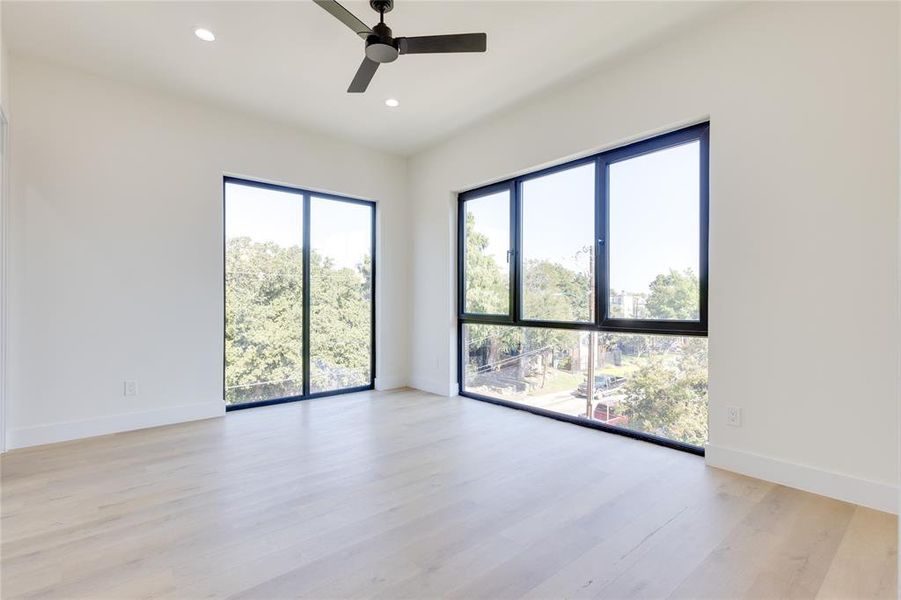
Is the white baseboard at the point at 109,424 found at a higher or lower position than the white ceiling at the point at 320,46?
lower

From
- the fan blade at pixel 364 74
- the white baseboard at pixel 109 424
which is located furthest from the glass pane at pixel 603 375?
the white baseboard at pixel 109 424

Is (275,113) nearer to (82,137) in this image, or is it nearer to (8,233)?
(82,137)

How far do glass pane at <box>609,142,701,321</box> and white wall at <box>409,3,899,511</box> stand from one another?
0.22m

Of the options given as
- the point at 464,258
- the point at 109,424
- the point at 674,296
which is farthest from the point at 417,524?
the point at 464,258

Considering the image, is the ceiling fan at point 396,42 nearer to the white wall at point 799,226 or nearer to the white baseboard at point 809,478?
the white wall at point 799,226

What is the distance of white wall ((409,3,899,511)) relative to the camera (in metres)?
2.14

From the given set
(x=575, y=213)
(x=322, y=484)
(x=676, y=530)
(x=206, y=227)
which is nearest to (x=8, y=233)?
(x=206, y=227)

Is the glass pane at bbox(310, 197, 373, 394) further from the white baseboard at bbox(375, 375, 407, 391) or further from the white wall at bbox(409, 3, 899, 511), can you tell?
the white wall at bbox(409, 3, 899, 511)

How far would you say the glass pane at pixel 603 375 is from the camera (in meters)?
2.98

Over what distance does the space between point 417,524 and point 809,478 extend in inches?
85.3

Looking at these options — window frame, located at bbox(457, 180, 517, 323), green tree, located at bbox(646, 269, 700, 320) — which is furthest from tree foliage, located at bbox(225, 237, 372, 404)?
green tree, located at bbox(646, 269, 700, 320)

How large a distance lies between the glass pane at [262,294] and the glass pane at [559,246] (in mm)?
2383

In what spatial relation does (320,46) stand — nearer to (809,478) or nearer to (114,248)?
(114,248)

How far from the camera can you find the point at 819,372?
7.58 ft
